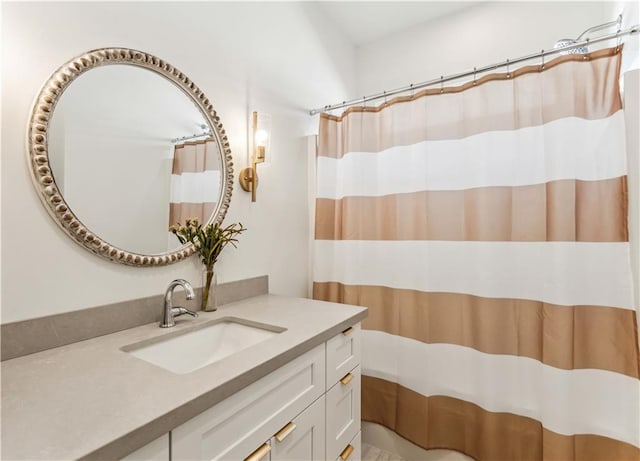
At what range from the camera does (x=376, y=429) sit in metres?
1.82

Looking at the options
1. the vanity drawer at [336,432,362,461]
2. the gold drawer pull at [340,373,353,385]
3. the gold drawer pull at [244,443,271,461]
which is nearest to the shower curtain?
the vanity drawer at [336,432,362,461]

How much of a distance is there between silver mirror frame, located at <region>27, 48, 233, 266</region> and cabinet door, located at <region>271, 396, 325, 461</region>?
74 cm

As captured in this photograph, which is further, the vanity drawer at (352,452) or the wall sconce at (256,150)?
the wall sconce at (256,150)

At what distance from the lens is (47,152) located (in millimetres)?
902

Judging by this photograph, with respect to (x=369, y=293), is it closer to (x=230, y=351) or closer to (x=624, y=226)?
(x=230, y=351)

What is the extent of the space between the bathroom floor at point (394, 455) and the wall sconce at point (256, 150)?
158 cm

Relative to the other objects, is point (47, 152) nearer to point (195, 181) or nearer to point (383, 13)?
point (195, 181)

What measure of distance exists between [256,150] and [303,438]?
1.24 m

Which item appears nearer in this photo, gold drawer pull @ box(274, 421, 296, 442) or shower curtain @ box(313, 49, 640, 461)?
gold drawer pull @ box(274, 421, 296, 442)

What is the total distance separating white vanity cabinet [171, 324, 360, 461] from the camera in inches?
27.7

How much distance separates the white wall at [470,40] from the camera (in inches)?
71.9

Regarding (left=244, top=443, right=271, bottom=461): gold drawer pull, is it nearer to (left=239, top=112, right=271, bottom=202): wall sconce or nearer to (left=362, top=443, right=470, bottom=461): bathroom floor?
(left=239, top=112, right=271, bottom=202): wall sconce

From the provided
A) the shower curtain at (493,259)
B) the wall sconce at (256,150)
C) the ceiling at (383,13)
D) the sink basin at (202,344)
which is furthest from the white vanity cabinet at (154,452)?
the ceiling at (383,13)

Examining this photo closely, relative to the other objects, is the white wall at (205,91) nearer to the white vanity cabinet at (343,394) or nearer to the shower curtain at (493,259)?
the shower curtain at (493,259)
